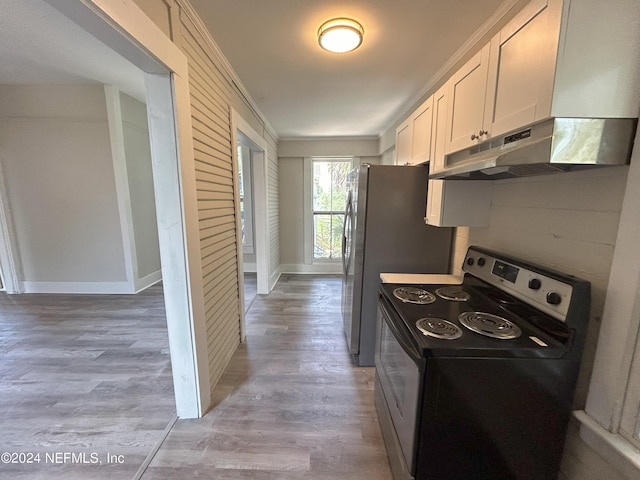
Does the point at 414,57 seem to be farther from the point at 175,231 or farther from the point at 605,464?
the point at 605,464

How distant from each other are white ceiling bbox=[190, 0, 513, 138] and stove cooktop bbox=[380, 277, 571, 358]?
1.63 meters

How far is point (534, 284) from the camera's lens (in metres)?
1.12

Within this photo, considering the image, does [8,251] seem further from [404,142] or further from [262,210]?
[404,142]

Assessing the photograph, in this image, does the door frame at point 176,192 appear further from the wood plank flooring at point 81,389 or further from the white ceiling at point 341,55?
the white ceiling at point 341,55

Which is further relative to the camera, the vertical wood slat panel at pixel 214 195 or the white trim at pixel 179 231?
the vertical wood slat panel at pixel 214 195

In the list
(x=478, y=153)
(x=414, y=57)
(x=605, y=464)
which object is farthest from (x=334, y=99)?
(x=605, y=464)

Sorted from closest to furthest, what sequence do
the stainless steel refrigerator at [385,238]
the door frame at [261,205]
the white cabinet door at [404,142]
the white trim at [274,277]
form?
the stainless steel refrigerator at [385,238] < the white cabinet door at [404,142] < the door frame at [261,205] < the white trim at [274,277]

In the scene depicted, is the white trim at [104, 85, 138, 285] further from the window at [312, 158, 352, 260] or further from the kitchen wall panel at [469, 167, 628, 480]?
the kitchen wall panel at [469, 167, 628, 480]

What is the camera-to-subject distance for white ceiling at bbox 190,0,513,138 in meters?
1.46

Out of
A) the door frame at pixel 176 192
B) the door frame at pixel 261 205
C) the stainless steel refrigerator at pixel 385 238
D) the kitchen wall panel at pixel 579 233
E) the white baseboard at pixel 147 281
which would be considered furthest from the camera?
the white baseboard at pixel 147 281

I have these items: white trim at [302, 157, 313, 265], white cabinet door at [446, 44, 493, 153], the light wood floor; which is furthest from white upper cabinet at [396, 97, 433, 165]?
white trim at [302, 157, 313, 265]

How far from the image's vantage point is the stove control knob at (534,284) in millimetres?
1099

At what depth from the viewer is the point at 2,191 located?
11.0 feet

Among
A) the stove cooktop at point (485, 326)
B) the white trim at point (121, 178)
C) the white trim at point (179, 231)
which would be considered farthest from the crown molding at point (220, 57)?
the stove cooktop at point (485, 326)
